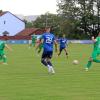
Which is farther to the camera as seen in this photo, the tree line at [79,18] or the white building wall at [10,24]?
the white building wall at [10,24]

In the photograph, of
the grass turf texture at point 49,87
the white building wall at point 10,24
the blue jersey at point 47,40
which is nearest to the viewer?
the grass turf texture at point 49,87

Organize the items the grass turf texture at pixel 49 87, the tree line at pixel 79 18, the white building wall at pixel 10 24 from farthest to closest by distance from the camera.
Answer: the white building wall at pixel 10 24 → the tree line at pixel 79 18 → the grass turf texture at pixel 49 87

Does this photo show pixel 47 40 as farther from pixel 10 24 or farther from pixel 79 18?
pixel 10 24

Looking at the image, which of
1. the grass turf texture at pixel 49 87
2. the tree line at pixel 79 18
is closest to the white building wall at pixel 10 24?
→ the tree line at pixel 79 18

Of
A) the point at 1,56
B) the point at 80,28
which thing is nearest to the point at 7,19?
the point at 80,28

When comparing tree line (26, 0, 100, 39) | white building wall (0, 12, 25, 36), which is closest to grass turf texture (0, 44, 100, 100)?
tree line (26, 0, 100, 39)

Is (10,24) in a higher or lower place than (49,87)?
lower

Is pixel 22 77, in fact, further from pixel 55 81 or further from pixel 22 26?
pixel 22 26

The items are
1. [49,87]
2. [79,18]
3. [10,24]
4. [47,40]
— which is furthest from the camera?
[10,24]

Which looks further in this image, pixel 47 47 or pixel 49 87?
pixel 47 47

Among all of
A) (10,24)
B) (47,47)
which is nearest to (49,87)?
(47,47)

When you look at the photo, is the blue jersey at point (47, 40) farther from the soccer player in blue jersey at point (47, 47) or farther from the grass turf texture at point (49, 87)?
the grass turf texture at point (49, 87)

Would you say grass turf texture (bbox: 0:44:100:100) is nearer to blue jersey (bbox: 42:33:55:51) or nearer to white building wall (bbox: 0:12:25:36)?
blue jersey (bbox: 42:33:55:51)

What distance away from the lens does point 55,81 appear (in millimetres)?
16312
